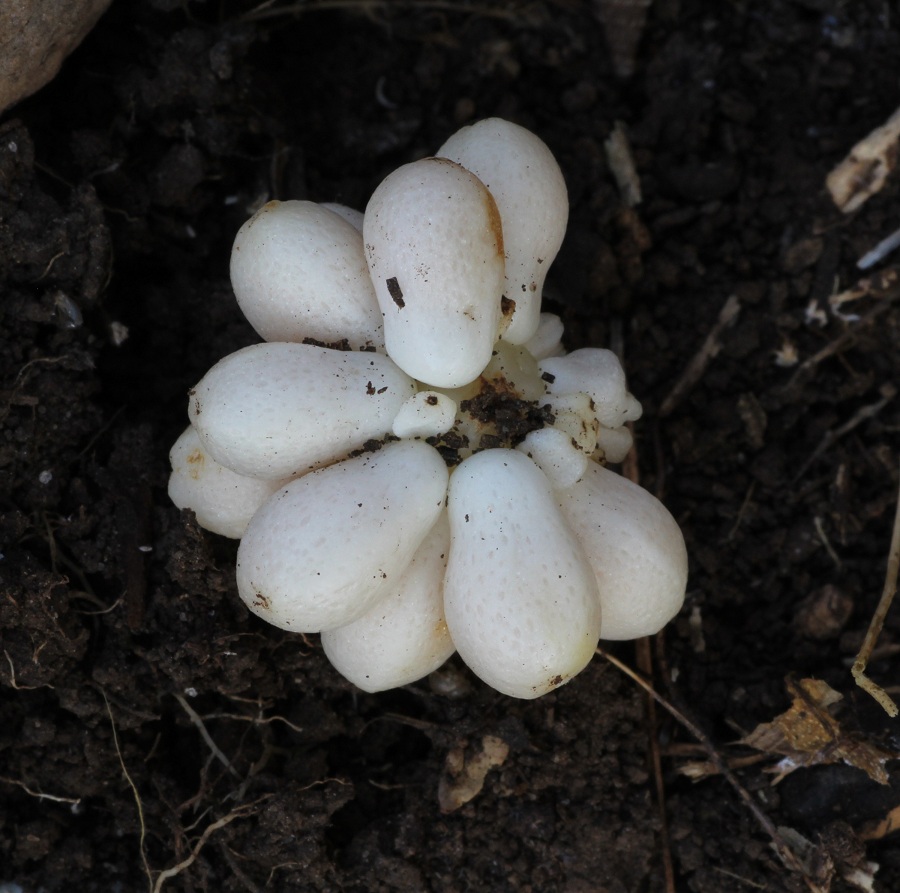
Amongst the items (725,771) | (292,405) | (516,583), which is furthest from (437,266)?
(725,771)

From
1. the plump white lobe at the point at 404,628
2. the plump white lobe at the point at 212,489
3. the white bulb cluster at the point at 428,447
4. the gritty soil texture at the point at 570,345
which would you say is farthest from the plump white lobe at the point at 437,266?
the gritty soil texture at the point at 570,345

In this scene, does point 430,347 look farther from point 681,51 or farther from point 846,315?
point 681,51

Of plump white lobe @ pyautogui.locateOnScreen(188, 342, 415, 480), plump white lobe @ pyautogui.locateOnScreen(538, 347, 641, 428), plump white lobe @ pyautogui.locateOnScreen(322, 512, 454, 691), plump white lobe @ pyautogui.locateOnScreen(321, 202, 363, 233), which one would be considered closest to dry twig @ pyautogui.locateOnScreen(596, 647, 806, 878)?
plump white lobe @ pyautogui.locateOnScreen(322, 512, 454, 691)

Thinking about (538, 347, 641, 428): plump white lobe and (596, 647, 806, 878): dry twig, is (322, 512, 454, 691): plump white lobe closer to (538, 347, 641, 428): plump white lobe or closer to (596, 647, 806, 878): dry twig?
(538, 347, 641, 428): plump white lobe

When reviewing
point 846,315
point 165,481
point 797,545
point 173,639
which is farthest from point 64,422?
point 846,315

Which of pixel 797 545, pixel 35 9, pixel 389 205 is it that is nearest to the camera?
pixel 389 205

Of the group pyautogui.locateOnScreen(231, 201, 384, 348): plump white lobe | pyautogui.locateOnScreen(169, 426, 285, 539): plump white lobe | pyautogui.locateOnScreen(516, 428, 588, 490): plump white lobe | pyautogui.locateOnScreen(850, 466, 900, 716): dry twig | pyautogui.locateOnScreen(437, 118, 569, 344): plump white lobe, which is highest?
pyautogui.locateOnScreen(437, 118, 569, 344): plump white lobe

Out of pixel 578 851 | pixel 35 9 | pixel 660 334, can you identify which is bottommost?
pixel 578 851
